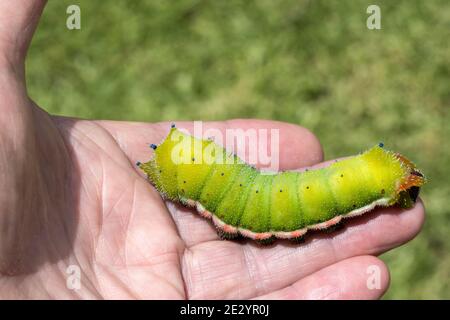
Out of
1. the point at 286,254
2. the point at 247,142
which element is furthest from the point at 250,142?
the point at 286,254

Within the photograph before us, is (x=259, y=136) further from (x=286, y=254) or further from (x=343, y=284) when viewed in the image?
(x=343, y=284)

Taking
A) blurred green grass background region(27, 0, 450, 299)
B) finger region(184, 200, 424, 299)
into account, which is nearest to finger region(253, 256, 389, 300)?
finger region(184, 200, 424, 299)

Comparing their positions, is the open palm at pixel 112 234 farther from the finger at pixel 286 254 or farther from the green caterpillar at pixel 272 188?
the green caterpillar at pixel 272 188

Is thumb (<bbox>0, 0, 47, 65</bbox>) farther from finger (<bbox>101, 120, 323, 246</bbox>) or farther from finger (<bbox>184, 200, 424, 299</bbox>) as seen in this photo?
finger (<bbox>184, 200, 424, 299</bbox>)

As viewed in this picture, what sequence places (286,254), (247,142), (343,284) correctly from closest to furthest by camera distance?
(343,284) < (286,254) < (247,142)

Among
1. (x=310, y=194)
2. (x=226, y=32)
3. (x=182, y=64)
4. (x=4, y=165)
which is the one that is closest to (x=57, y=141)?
(x=4, y=165)
